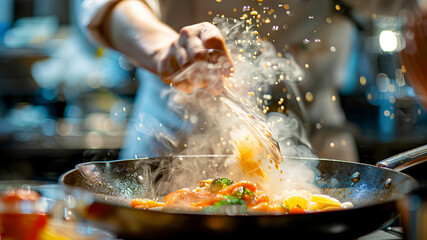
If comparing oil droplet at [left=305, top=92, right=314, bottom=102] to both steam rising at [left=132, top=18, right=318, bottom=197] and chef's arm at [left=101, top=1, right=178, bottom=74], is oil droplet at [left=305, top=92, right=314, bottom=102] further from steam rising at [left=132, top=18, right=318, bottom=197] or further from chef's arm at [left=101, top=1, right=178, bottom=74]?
chef's arm at [left=101, top=1, right=178, bottom=74]

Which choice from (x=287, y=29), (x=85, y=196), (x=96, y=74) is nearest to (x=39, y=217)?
(x=85, y=196)

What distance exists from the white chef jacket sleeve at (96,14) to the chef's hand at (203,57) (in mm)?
845

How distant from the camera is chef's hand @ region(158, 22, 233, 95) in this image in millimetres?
1514

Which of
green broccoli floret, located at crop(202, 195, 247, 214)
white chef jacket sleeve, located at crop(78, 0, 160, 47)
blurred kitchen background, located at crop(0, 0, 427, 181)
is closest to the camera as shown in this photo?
green broccoli floret, located at crop(202, 195, 247, 214)

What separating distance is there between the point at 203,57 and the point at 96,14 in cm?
102

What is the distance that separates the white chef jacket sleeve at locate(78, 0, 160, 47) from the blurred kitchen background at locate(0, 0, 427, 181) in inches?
79.6

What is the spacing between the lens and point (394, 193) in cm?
122

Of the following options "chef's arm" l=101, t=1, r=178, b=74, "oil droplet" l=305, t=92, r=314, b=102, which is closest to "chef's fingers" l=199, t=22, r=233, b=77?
"chef's arm" l=101, t=1, r=178, b=74

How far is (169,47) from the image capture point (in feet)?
5.63

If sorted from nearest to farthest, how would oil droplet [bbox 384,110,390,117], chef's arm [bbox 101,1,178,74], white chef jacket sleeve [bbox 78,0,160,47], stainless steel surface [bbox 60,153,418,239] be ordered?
1. stainless steel surface [bbox 60,153,418,239]
2. chef's arm [bbox 101,1,178,74]
3. white chef jacket sleeve [bbox 78,0,160,47]
4. oil droplet [bbox 384,110,390,117]

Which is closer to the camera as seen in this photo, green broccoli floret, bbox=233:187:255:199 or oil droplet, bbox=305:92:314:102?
green broccoli floret, bbox=233:187:255:199

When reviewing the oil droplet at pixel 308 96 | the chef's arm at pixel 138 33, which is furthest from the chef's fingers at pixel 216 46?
the oil droplet at pixel 308 96

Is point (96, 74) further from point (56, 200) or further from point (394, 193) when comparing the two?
point (394, 193)

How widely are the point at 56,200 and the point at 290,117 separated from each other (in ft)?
6.02
